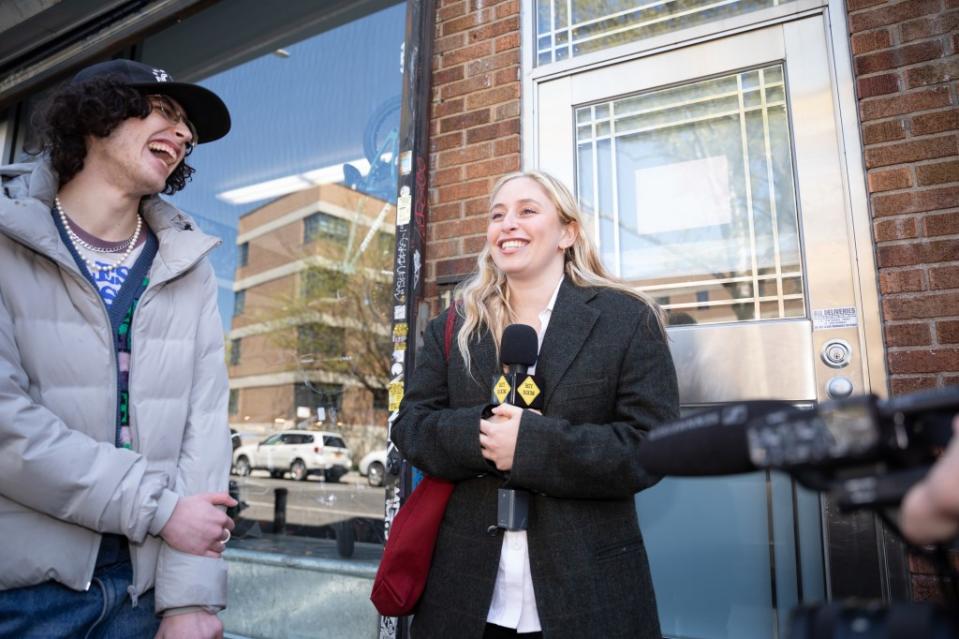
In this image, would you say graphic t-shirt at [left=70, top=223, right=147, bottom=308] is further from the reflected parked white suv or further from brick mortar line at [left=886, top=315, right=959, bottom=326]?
brick mortar line at [left=886, top=315, right=959, bottom=326]

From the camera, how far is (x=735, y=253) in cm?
278

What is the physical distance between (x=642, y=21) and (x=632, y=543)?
99.4 inches

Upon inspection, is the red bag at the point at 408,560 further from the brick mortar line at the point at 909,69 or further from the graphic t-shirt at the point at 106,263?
the brick mortar line at the point at 909,69

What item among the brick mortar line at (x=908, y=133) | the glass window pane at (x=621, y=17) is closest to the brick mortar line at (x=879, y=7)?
the glass window pane at (x=621, y=17)

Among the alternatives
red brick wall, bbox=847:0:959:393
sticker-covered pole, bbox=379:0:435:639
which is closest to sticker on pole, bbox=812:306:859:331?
red brick wall, bbox=847:0:959:393

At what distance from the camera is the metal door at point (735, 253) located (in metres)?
2.50

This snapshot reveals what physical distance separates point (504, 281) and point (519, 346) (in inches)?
20.1

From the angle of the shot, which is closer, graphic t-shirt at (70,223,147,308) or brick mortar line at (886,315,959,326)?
graphic t-shirt at (70,223,147,308)

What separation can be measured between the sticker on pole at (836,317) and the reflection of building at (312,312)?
2.48 metres

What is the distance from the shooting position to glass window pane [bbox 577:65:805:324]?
2711 millimetres

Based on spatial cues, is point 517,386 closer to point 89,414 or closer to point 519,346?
point 519,346

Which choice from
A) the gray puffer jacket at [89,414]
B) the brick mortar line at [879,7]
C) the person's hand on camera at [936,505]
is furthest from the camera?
the brick mortar line at [879,7]

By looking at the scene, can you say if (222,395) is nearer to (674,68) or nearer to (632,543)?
(632,543)

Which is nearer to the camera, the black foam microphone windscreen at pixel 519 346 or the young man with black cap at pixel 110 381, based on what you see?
the young man with black cap at pixel 110 381
